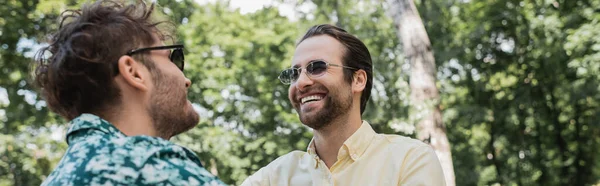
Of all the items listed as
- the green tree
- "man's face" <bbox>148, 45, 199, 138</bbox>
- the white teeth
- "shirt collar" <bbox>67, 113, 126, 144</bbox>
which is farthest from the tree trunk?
the green tree

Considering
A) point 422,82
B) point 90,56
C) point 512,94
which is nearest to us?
point 90,56

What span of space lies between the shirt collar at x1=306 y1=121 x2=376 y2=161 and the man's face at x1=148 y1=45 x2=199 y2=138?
3.45ft

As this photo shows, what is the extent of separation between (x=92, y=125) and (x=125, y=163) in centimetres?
20

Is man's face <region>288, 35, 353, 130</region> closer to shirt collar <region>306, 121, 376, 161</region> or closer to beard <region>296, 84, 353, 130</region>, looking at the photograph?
beard <region>296, 84, 353, 130</region>

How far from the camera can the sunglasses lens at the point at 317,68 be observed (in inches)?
107

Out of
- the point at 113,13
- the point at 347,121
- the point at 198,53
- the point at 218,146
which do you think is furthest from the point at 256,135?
the point at 113,13

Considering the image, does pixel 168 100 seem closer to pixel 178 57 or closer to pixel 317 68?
pixel 178 57

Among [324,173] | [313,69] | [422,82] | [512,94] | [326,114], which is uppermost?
[313,69]

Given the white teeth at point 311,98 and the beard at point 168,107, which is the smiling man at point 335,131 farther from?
the beard at point 168,107

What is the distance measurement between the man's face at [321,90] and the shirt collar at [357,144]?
0.37 feet

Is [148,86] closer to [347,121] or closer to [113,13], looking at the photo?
[113,13]

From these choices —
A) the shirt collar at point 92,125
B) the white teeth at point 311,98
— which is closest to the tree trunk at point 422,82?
the white teeth at point 311,98

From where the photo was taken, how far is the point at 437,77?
14.3 meters

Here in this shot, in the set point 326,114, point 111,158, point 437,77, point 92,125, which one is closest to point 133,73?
point 92,125
